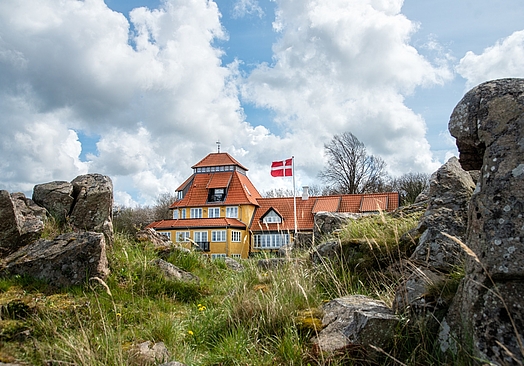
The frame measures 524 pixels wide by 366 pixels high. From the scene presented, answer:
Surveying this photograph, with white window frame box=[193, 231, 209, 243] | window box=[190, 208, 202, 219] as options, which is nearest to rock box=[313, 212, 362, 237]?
white window frame box=[193, 231, 209, 243]

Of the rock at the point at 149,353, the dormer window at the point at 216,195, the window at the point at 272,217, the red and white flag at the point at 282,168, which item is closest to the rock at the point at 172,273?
the rock at the point at 149,353

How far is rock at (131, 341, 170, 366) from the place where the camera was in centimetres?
419

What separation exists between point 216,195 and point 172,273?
40528 mm

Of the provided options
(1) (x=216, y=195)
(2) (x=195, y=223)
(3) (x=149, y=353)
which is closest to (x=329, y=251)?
(3) (x=149, y=353)

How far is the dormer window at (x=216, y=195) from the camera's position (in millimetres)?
47381

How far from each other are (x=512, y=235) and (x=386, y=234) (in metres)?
3.48

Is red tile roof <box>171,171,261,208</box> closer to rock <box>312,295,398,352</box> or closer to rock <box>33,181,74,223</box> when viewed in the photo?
rock <box>33,181,74,223</box>

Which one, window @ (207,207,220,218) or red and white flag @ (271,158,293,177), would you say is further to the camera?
window @ (207,207,220,218)

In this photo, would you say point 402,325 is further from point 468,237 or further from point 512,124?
point 512,124

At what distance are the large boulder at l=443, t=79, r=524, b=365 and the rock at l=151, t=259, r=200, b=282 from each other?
497cm

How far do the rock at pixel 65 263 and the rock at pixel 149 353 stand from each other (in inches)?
89.9

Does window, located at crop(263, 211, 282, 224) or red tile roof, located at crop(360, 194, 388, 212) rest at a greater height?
red tile roof, located at crop(360, 194, 388, 212)

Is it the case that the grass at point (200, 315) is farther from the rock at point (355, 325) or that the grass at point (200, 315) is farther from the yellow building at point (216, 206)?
the yellow building at point (216, 206)

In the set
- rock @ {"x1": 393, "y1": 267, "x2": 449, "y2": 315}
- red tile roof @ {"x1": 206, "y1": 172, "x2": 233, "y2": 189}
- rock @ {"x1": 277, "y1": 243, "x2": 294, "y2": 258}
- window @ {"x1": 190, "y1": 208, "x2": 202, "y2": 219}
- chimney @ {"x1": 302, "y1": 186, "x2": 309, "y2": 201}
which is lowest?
rock @ {"x1": 393, "y1": 267, "x2": 449, "y2": 315}
